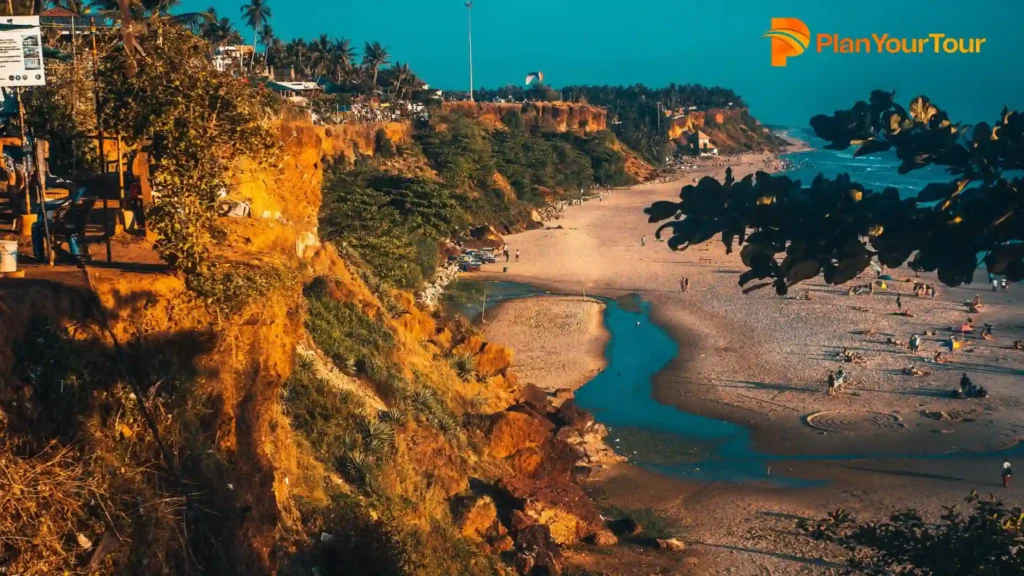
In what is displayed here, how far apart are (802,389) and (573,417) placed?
26.7 feet

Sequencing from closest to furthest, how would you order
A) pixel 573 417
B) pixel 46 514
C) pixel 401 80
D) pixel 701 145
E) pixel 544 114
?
pixel 46 514 → pixel 573 417 → pixel 401 80 → pixel 544 114 → pixel 701 145

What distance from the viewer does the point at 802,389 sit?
1083 inches

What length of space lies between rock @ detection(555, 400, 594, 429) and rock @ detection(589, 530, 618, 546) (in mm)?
5566

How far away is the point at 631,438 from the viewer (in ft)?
78.1

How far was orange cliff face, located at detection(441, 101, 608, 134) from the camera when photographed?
8786 centimetres

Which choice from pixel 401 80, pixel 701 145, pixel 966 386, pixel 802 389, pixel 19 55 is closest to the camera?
pixel 19 55

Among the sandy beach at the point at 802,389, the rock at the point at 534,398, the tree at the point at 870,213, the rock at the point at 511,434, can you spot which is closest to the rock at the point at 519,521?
the rock at the point at 511,434

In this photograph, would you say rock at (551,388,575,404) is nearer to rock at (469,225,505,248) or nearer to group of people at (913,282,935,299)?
group of people at (913,282,935,299)

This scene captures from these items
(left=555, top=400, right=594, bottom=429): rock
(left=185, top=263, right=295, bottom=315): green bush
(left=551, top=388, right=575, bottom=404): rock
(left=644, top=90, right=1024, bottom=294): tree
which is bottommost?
(left=551, top=388, right=575, bottom=404): rock

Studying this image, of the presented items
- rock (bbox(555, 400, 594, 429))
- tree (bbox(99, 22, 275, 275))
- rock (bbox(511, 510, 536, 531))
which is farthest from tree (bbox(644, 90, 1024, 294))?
rock (bbox(555, 400, 594, 429))

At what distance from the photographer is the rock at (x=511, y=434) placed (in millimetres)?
18453

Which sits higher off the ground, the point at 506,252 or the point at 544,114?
the point at 544,114

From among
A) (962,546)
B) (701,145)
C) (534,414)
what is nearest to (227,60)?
(534,414)

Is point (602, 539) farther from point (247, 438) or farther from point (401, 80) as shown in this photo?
point (401, 80)
